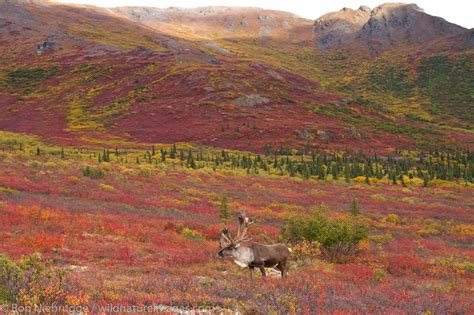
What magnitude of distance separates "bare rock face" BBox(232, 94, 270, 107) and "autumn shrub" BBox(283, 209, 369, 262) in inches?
3987

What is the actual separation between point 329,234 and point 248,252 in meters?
7.54

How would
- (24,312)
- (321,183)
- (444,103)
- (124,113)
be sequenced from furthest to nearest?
(444,103)
(124,113)
(321,183)
(24,312)

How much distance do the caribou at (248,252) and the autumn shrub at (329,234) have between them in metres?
6.04

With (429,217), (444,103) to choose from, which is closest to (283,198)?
(429,217)

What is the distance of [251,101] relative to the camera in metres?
120

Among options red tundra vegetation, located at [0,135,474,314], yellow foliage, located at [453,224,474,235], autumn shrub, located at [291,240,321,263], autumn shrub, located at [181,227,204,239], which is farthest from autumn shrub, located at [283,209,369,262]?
yellow foliage, located at [453,224,474,235]

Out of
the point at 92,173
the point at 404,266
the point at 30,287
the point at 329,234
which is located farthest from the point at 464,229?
the point at 92,173

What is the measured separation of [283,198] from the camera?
3738 centimetres

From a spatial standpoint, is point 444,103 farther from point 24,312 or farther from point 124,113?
point 24,312

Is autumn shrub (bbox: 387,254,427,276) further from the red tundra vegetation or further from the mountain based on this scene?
the mountain

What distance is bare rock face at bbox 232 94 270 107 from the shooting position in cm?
11800

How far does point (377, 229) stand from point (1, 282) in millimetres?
23016

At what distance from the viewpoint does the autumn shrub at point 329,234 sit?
16.5 metres

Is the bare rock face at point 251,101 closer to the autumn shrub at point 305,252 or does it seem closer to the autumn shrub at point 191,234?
the autumn shrub at point 191,234
